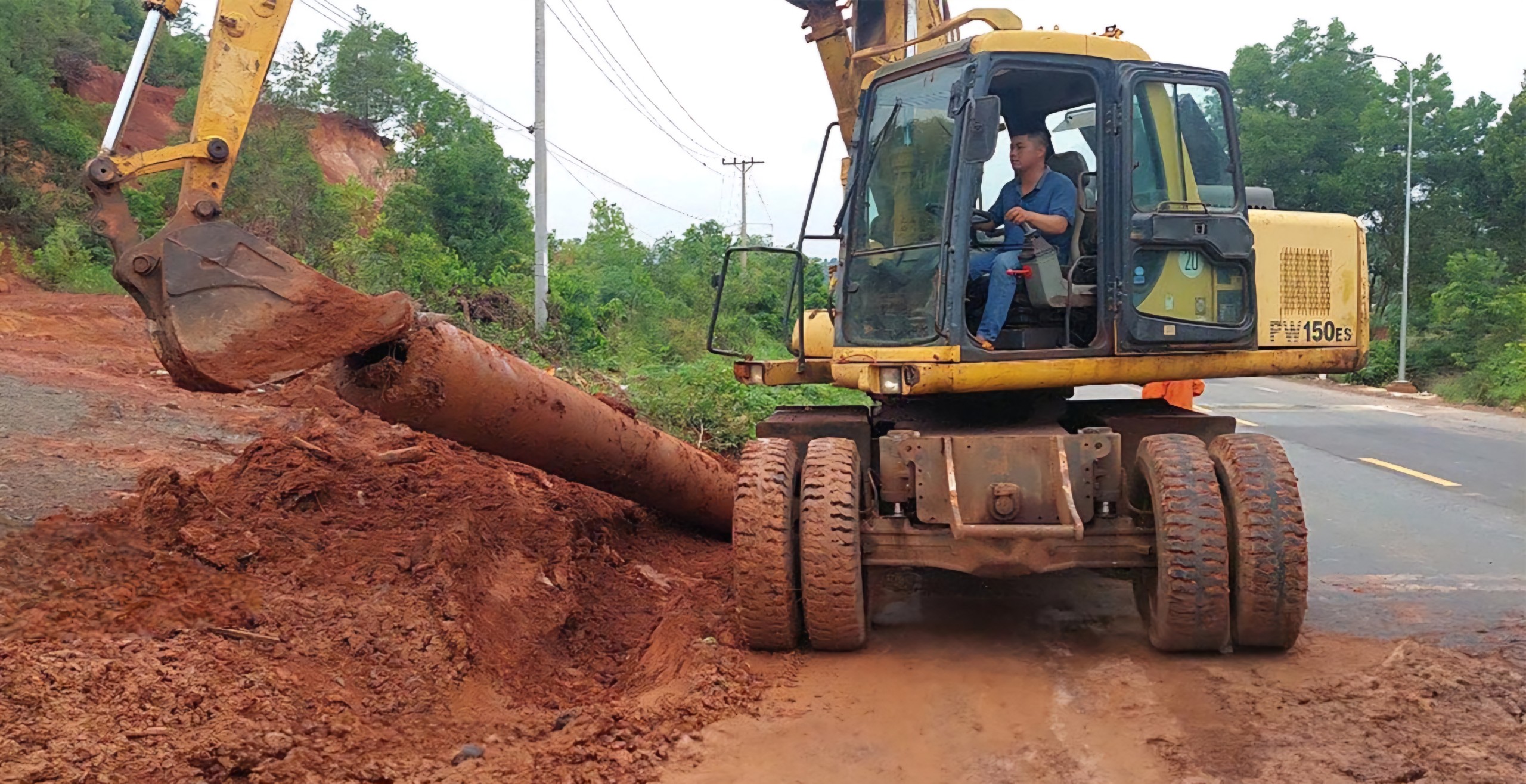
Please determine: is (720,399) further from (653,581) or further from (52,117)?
(52,117)

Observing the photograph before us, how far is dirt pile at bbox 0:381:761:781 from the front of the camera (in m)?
3.76

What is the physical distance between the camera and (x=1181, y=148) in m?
5.61

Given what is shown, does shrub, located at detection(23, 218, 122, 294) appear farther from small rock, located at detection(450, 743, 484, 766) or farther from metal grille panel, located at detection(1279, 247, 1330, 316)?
metal grille panel, located at detection(1279, 247, 1330, 316)

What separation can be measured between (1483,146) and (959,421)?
1177 inches

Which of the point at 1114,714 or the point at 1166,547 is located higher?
the point at 1166,547

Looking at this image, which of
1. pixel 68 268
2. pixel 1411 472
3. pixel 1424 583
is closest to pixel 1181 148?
pixel 1424 583

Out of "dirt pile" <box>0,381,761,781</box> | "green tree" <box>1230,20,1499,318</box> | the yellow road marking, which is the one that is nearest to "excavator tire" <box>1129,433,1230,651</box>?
"dirt pile" <box>0,381,761,781</box>

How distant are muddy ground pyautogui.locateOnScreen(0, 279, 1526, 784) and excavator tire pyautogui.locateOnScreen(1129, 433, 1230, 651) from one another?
0.52 ft

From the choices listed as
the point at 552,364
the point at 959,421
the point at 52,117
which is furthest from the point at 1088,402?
the point at 52,117

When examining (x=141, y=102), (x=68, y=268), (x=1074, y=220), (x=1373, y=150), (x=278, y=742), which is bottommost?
(x=278, y=742)

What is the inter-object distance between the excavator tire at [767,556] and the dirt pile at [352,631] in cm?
22

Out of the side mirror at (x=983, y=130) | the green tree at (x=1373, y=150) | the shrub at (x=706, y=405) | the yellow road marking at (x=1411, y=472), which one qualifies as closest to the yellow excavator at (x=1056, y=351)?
the side mirror at (x=983, y=130)

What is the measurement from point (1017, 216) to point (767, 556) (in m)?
2.03

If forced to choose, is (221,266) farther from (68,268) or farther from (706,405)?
(68,268)
